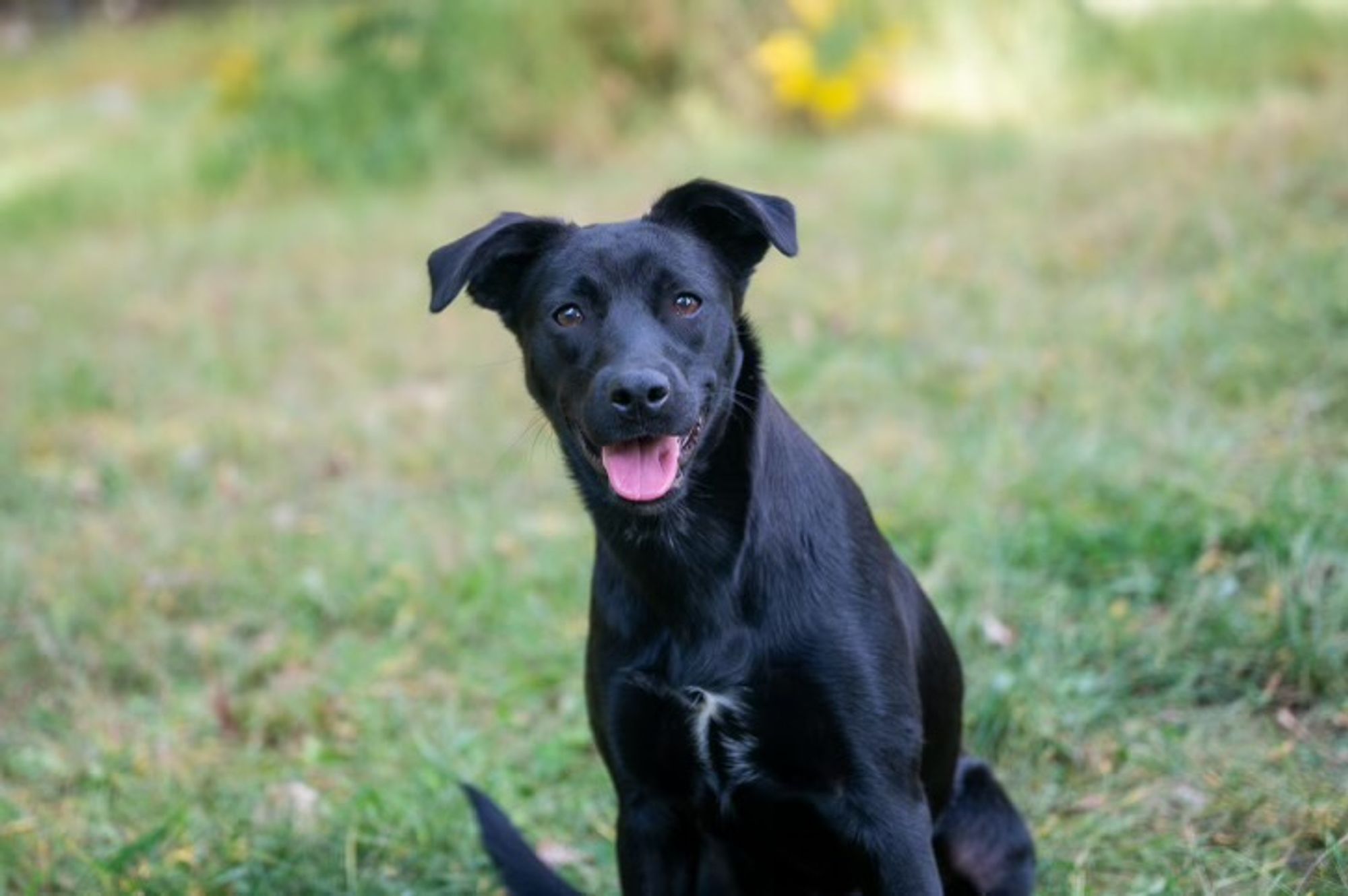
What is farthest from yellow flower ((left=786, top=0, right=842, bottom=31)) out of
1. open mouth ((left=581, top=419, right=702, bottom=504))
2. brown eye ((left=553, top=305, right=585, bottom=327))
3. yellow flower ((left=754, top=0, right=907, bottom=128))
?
open mouth ((left=581, top=419, right=702, bottom=504))

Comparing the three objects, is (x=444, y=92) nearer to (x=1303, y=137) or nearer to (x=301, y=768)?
(x=1303, y=137)

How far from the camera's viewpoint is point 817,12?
10.1 m

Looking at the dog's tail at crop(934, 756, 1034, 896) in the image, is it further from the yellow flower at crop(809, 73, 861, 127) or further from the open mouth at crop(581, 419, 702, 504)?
the yellow flower at crop(809, 73, 861, 127)

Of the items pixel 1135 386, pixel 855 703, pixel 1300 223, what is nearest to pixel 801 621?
pixel 855 703

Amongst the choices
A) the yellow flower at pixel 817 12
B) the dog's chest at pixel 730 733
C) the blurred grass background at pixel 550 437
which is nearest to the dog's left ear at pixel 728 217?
the blurred grass background at pixel 550 437

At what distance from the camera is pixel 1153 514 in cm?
435

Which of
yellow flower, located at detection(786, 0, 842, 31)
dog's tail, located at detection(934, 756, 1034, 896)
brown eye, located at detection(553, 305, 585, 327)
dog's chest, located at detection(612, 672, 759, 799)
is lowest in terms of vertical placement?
dog's tail, located at detection(934, 756, 1034, 896)

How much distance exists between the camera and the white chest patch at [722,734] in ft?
8.74

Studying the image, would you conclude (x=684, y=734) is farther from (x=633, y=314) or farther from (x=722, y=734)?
(x=633, y=314)

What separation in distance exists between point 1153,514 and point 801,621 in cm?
199

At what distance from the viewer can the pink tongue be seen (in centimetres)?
270

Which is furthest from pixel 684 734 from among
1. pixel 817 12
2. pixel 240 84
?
pixel 240 84

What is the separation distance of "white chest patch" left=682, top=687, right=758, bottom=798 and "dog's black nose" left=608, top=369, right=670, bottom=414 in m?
0.48

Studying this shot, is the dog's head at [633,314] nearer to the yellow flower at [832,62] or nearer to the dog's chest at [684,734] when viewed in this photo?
the dog's chest at [684,734]
